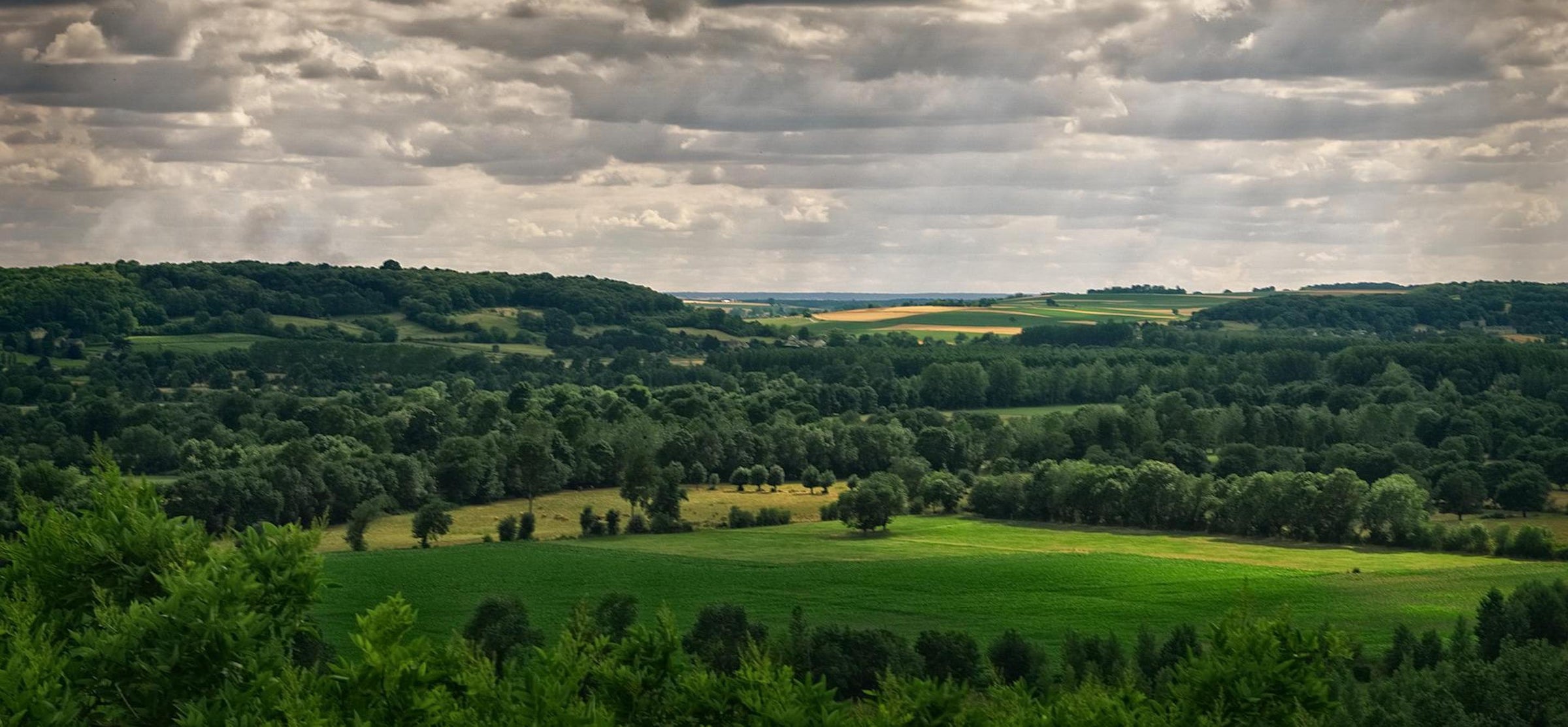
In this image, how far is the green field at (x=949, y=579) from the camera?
285ft

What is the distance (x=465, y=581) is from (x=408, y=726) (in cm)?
5844

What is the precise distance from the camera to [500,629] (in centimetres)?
7606

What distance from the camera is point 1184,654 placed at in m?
70.7

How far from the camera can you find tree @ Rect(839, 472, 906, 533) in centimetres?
11988

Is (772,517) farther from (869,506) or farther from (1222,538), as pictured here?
(1222,538)

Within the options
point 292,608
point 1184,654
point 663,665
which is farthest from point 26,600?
point 1184,654

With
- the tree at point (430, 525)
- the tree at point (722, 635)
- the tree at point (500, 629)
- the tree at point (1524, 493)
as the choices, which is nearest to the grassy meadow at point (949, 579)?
the tree at point (500, 629)

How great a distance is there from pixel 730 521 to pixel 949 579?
27.0 m

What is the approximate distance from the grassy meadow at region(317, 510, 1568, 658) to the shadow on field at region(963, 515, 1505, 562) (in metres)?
Result: 0.41

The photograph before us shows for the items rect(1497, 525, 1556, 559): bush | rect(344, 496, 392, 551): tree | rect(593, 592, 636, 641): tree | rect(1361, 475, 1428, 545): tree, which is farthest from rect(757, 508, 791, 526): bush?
rect(1497, 525, 1556, 559): bush

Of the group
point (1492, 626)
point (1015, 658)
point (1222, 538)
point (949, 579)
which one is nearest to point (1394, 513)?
point (1222, 538)

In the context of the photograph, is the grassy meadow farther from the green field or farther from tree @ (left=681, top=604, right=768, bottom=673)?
tree @ (left=681, top=604, right=768, bottom=673)

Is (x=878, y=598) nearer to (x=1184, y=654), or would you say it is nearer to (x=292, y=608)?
(x=1184, y=654)

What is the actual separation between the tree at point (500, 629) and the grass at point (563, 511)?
3173 centimetres
